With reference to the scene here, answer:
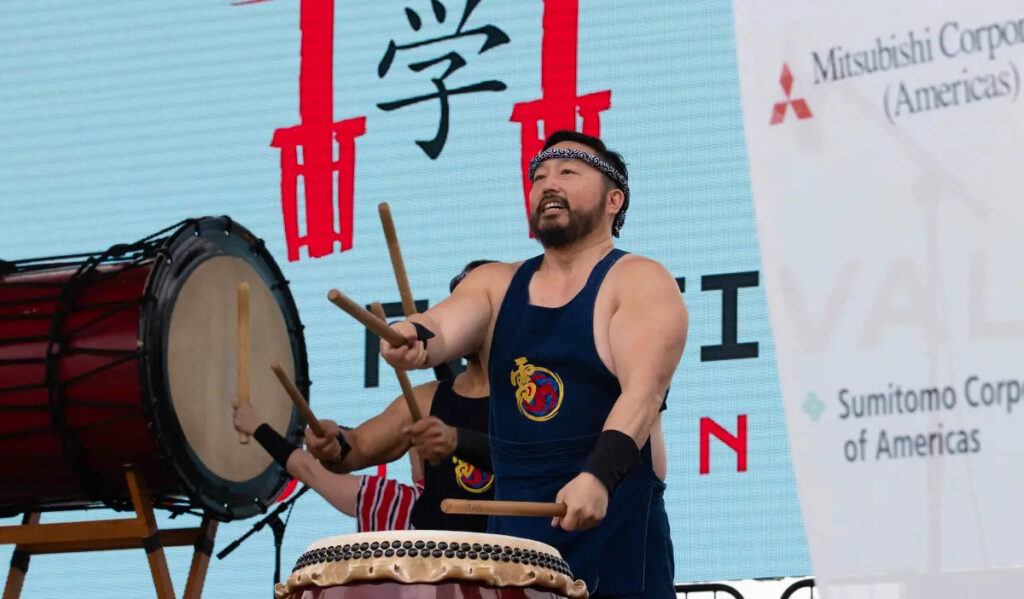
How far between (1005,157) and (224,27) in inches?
95.7

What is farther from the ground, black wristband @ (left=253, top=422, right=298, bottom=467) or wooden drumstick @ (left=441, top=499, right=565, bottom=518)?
black wristband @ (left=253, top=422, right=298, bottom=467)

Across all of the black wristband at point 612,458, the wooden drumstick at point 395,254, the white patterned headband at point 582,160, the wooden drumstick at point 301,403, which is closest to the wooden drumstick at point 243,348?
the wooden drumstick at point 301,403

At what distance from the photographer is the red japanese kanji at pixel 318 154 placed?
11.0 ft

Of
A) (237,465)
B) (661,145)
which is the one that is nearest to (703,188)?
(661,145)

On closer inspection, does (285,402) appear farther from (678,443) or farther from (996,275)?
(996,275)

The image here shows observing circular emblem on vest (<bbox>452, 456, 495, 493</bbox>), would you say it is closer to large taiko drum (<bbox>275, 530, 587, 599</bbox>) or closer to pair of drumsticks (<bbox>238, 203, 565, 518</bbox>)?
pair of drumsticks (<bbox>238, 203, 565, 518</bbox>)

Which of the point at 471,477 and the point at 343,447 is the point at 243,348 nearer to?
the point at 343,447

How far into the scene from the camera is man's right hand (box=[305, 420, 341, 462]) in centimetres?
279

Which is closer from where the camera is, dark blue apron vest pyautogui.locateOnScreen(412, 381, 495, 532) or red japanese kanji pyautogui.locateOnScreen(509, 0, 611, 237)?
dark blue apron vest pyautogui.locateOnScreen(412, 381, 495, 532)

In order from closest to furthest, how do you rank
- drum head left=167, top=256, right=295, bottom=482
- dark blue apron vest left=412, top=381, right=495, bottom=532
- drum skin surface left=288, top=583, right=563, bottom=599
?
drum skin surface left=288, top=583, right=563, bottom=599 < dark blue apron vest left=412, top=381, right=495, bottom=532 < drum head left=167, top=256, right=295, bottom=482

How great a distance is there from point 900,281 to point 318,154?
6.87 ft

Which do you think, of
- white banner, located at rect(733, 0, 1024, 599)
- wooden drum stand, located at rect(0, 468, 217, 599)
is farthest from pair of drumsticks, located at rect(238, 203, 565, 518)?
white banner, located at rect(733, 0, 1024, 599)

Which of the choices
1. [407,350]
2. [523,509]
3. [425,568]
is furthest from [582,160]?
[425,568]

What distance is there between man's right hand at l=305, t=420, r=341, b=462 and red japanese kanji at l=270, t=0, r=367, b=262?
63 cm
